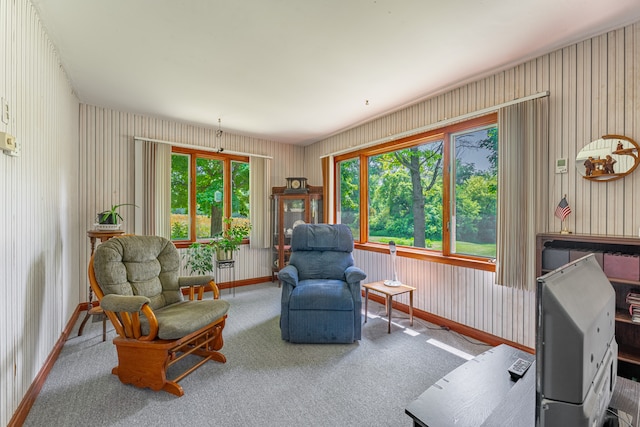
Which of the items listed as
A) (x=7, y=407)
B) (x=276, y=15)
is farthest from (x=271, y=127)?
(x=7, y=407)

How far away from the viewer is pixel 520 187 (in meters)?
2.29

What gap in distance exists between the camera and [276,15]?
5.90ft

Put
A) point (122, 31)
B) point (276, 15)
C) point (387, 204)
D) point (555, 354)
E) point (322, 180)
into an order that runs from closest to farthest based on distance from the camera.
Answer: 1. point (555, 354)
2. point (276, 15)
3. point (122, 31)
4. point (387, 204)
5. point (322, 180)

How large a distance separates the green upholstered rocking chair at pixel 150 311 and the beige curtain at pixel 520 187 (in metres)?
2.50

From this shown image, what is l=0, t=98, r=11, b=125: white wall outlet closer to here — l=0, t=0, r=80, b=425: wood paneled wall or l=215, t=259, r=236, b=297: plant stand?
l=0, t=0, r=80, b=425: wood paneled wall

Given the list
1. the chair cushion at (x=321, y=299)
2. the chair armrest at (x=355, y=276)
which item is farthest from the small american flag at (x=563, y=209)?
the chair cushion at (x=321, y=299)

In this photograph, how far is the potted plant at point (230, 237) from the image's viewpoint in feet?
13.2

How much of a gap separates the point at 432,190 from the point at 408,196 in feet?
1.14

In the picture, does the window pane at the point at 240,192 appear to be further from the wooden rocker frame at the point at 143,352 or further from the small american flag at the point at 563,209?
the small american flag at the point at 563,209

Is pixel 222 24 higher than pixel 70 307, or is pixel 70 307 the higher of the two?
pixel 222 24

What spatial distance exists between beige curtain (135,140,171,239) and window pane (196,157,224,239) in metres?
0.48

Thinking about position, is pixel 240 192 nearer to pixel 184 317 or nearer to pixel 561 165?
pixel 184 317

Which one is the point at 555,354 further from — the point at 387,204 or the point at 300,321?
the point at 387,204

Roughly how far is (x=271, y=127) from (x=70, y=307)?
325 centimetres
